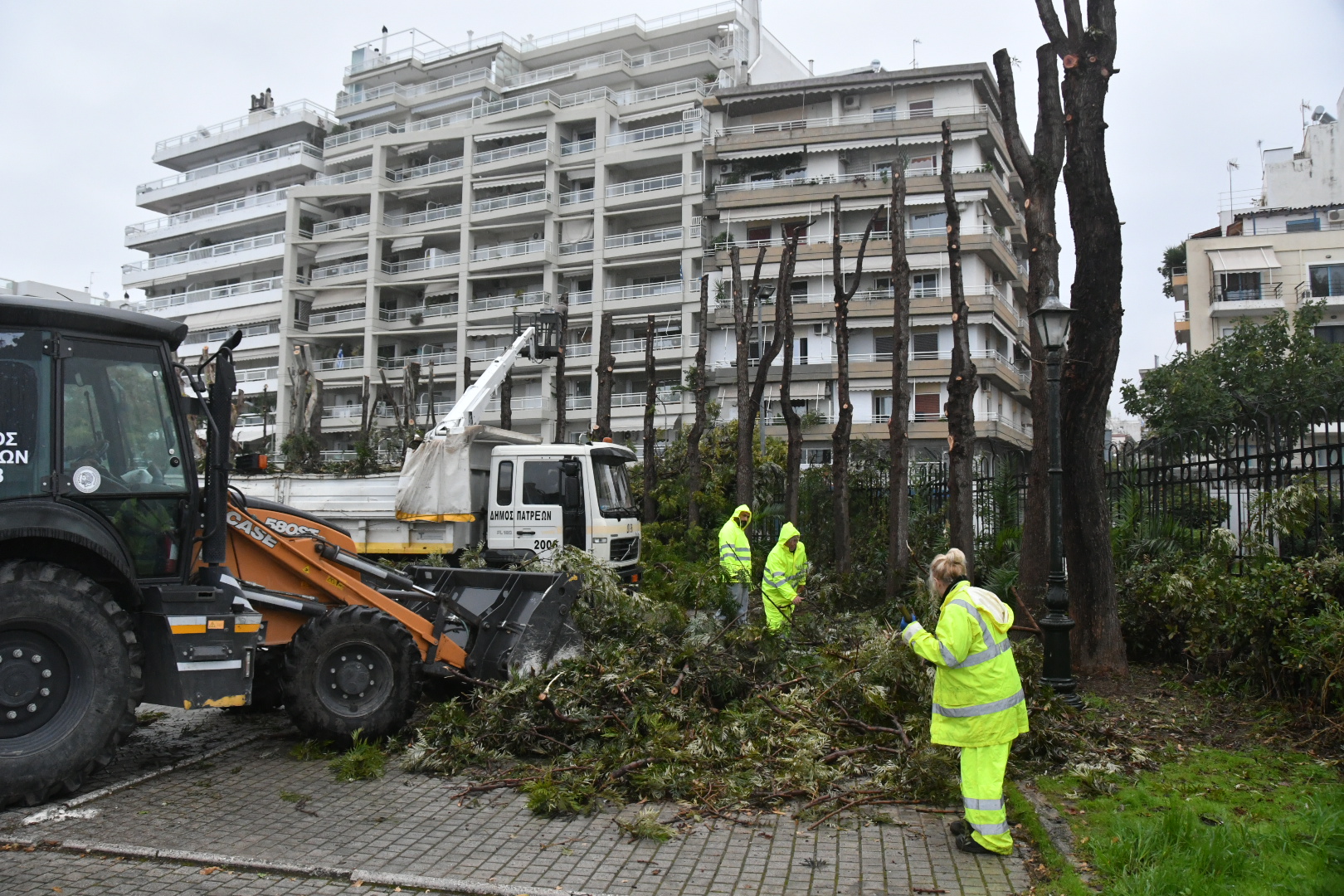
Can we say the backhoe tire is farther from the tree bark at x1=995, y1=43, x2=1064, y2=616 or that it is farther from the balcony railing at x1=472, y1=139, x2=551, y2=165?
the balcony railing at x1=472, y1=139, x2=551, y2=165

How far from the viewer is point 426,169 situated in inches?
2274

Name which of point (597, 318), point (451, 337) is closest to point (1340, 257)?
point (597, 318)

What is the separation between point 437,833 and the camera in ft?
21.2

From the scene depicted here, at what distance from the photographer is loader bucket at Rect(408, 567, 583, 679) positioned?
910cm

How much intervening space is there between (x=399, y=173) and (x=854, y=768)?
57275 millimetres

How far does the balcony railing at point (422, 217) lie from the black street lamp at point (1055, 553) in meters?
Answer: 50.1

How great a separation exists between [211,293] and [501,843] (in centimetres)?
6453

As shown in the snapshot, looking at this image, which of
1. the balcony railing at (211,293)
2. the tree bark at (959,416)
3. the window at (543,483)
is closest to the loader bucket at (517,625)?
the window at (543,483)

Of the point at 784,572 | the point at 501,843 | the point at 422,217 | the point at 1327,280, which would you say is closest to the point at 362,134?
the point at 422,217

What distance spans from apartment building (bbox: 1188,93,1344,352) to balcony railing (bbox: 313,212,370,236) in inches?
1791

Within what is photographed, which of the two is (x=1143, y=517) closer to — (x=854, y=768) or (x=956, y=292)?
(x=956, y=292)

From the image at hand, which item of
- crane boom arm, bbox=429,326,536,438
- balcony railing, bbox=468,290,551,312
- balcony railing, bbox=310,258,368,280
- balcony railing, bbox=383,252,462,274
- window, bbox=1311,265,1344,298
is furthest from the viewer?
balcony railing, bbox=310,258,368,280

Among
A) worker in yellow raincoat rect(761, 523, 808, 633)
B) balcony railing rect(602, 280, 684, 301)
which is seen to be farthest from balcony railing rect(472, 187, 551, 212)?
worker in yellow raincoat rect(761, 523, 808, 633)

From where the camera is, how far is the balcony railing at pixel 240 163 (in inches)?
2456
